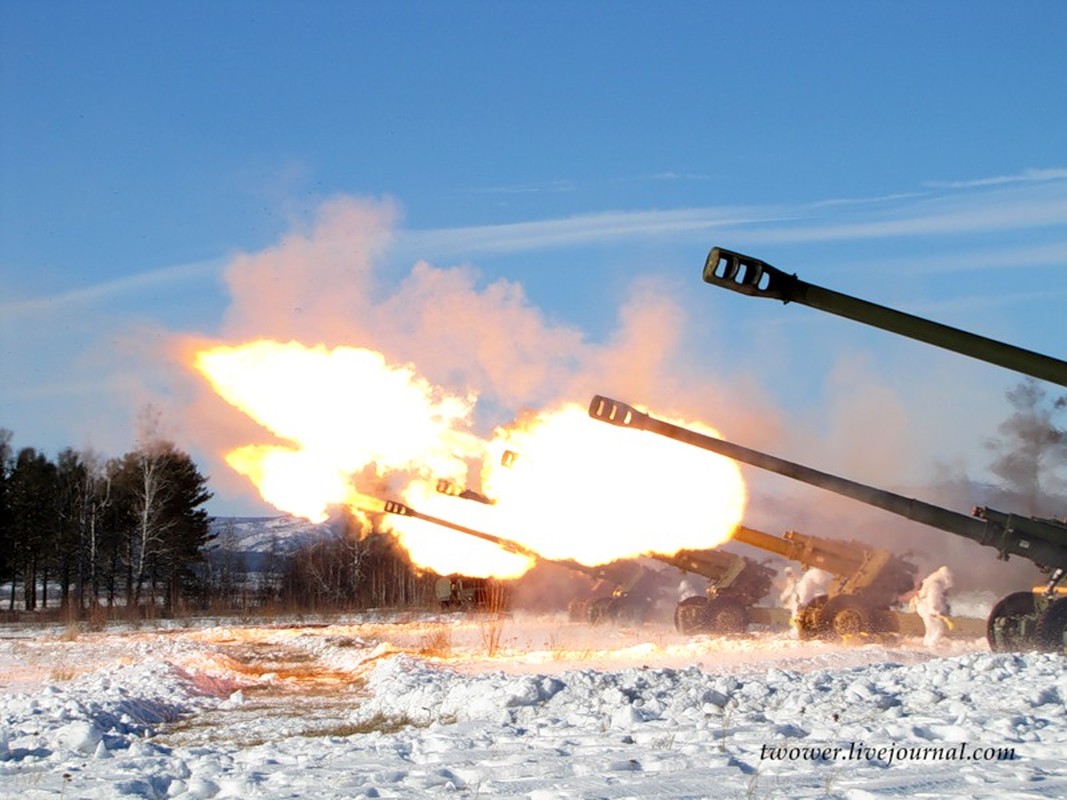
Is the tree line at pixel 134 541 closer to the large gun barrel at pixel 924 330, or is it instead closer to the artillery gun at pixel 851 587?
the artillery gun at pixel 851 587

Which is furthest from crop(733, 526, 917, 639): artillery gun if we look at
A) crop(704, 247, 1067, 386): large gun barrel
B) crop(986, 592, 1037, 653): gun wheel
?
crop(704, 247, 1067, 386): large gun barrel

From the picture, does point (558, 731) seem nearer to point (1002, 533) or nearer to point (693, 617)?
point (1002, 533)

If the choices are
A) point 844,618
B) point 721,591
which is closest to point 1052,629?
point 844,618

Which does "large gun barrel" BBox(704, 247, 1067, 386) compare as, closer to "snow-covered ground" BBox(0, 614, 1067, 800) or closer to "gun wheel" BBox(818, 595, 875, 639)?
"snow-covered ground" BBox(0, 614, 1067, 800)

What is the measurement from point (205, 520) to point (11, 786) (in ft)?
154

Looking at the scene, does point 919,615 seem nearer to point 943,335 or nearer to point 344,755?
point 943,335

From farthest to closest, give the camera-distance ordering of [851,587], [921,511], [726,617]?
[726,617], [851,587], [921,511]

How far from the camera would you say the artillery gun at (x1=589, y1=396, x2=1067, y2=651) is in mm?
17062

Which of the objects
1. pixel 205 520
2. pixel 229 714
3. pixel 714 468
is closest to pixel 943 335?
pixel 229 714

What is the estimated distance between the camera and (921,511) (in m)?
18.4

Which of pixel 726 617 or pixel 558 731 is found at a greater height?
pixel 726 617

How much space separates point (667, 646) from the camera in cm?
2306

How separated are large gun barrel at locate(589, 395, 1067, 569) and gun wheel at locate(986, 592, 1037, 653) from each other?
65 centimetres

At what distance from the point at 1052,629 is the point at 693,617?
12.2 metres
